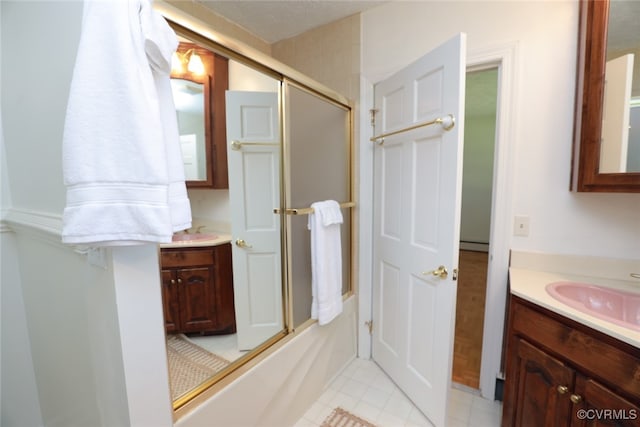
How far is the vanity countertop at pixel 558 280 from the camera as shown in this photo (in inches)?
34.3

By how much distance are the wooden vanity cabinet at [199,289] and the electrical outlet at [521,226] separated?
1564 millimetres

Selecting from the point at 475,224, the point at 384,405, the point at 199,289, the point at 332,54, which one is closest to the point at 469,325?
the point at 384,405

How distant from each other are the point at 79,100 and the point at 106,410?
0.94 meters

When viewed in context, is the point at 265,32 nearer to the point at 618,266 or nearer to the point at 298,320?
the point at 298,320

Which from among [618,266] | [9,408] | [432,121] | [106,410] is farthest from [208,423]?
[618,266]

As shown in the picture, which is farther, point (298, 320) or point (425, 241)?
point (298, 320)

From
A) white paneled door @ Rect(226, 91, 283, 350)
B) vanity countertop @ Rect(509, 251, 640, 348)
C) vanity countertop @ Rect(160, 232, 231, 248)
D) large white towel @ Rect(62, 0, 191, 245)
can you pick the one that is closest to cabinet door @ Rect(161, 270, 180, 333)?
vanity countertop @ Rect(160, 232, 231, 248)

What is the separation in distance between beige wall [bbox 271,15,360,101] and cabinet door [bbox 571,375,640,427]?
1.85 metres

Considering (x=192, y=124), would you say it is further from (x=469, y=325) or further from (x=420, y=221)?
(x=469, y=325)

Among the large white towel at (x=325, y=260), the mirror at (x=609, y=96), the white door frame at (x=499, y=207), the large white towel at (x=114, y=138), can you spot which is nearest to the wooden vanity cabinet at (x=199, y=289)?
the large white towel at (x=325, y=260)

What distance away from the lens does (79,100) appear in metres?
0.63

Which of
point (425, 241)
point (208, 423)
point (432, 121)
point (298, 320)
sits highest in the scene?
point (432, 121)

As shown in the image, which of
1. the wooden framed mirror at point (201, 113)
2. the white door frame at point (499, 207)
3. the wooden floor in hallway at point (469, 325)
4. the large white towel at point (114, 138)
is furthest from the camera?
the wooden floor in hallway at point (469, 325)

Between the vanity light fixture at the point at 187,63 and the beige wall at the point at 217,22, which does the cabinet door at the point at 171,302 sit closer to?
the vanity light fixture at the point at 187,63
